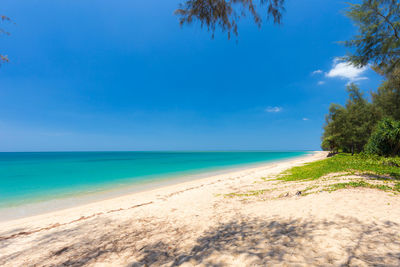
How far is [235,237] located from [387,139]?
90.5 ft

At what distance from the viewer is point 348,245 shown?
3.43m

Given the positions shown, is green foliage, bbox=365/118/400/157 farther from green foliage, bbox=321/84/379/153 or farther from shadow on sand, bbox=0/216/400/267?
shadow on sand, bbox=0/216/400/267

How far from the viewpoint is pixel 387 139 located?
20.5m

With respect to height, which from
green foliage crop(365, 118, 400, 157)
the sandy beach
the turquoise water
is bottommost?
the turquoise water

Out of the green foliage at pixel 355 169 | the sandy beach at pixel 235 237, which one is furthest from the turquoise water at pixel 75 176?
the green foliage at pixel 355 169

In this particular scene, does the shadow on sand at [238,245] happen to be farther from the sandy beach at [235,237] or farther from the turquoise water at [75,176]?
the turquoise water at [75,176]

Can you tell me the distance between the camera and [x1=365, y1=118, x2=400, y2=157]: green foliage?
19516mm

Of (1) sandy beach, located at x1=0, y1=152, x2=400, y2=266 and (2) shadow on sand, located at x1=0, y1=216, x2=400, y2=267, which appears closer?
(2) shadow on sand, located at x1=0, y1=216, x2=400, y2=267

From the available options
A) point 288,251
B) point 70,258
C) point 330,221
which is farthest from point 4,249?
point 330,221

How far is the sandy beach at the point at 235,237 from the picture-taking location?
3.37 m

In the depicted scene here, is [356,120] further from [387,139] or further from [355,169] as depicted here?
[355,169]

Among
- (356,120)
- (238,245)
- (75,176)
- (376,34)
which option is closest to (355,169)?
(376,34)

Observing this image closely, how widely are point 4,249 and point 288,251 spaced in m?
8.46

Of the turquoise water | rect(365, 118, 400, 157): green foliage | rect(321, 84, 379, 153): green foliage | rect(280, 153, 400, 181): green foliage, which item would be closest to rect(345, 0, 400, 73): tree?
rect(280, 153, 400, 181): green foliage
